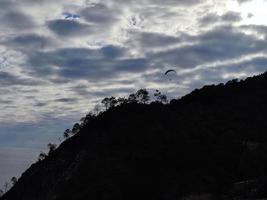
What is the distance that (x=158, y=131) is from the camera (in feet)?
362

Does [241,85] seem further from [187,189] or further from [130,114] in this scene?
[187,189]

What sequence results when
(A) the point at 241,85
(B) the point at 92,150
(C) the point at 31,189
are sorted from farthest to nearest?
(A) the point at 241,85 → (C) the point at 31,189 → (B) the point at 92,150

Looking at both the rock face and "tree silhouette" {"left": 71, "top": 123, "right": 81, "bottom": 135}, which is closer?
the rock face

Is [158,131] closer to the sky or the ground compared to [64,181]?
closer to the sky

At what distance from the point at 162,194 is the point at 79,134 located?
169ft

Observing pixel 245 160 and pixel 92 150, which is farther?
pixel 92 150

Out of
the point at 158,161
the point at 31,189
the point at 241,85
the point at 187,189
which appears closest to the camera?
the point at 187,189

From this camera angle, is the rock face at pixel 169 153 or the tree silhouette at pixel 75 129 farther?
the tree silhouette at pixel 75 129

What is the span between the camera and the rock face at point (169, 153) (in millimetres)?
87438

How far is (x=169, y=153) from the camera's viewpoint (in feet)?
325

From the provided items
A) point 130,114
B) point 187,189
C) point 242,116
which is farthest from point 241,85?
point 187,189

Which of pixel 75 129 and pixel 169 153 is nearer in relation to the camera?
pixel 169 153

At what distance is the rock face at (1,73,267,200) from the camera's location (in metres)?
87.4

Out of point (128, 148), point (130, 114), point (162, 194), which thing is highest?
point (130, 114)
